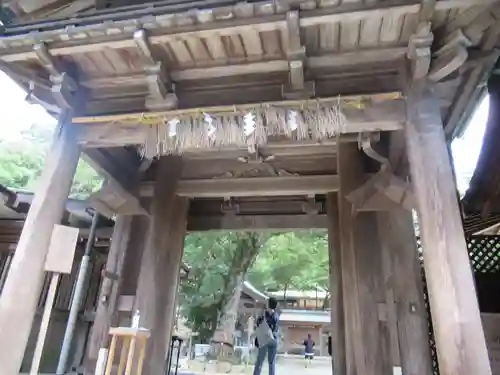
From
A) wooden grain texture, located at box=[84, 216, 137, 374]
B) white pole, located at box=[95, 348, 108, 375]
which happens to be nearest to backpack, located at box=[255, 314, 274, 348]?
wooden grain texture, located at box=[84, 216, 137, 374]

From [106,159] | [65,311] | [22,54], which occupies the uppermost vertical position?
[22,54]

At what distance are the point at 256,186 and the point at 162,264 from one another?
1801 mm

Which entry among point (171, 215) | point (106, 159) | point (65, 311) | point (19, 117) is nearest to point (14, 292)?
point (106, 159)

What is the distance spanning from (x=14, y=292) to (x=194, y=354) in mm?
12440

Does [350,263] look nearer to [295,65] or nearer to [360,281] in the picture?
[360,281]

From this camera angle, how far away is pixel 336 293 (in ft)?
18.1

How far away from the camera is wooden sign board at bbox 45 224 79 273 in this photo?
341 cm

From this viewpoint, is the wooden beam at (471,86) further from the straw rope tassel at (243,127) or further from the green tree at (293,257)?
the green tree at (293,257)

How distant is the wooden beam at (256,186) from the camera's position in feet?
18.4

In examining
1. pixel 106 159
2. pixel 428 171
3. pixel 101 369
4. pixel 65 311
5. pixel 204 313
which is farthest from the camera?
pixel 204 313

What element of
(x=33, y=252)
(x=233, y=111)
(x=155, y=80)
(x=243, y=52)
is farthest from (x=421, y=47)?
(x=33, y=252)

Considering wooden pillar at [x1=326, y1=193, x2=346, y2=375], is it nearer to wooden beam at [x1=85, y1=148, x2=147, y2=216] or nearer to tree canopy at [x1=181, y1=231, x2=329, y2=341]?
wooden beam at [x1=85, y1=148, x2=147, y2=216]

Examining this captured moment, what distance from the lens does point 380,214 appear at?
16.7 feet

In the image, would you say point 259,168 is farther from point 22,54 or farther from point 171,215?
point 22,54
